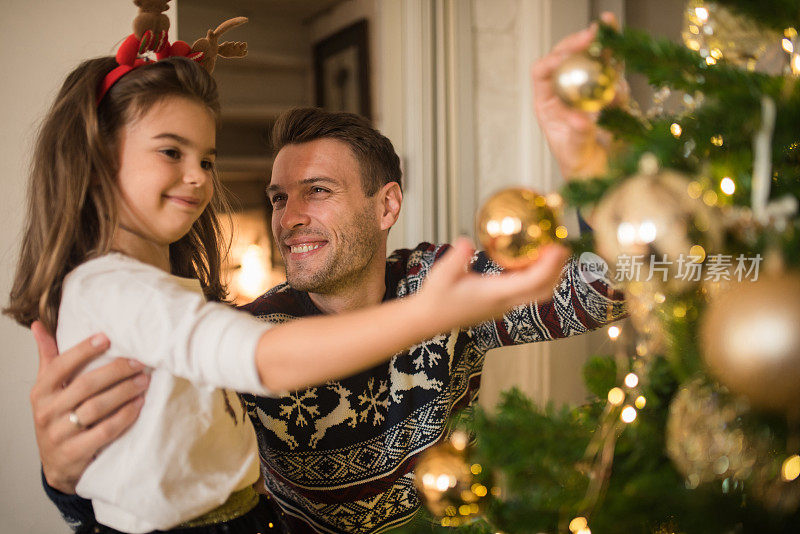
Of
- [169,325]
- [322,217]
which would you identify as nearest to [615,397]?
[169,325]

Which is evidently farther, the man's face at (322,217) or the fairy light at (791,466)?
the man's face at (322,217)

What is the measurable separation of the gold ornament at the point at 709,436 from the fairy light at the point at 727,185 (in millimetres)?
130

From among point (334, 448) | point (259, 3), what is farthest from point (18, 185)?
point (259, 3)

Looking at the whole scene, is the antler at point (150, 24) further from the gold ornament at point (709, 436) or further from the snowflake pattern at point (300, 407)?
the gold ornament at point (709, 436)

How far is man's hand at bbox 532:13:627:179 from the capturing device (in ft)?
1.65

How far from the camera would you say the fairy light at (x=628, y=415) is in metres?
0.49

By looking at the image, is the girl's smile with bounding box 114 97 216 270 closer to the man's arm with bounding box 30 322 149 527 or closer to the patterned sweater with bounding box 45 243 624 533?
the man's arm with bounding box 30 322 149 527

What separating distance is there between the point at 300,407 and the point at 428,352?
10.3 inches

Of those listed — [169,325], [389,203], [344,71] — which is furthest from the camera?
[344,71]

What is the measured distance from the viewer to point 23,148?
115 centimetres

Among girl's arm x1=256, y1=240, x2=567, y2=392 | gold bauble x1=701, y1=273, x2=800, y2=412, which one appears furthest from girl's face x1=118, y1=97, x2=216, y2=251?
gold bauble x1=701, y1=273, x2=800, y2=412

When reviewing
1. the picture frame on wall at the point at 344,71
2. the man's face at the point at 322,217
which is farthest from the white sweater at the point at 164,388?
the picture frame on wall at the point at 344,71

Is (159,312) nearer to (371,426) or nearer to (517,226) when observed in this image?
(517,226)

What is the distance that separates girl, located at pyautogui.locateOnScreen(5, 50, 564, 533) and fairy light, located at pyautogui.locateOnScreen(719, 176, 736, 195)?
19 cm
